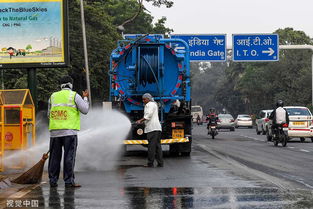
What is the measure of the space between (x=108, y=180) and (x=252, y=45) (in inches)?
1124

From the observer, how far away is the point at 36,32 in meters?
21.9

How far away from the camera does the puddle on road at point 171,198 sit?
354 inches

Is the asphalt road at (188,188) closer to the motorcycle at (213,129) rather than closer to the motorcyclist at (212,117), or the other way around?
the motorcyclist at (212,117)

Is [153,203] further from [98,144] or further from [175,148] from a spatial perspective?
[175,148]

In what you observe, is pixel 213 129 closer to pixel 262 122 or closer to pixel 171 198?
pixel 262 122

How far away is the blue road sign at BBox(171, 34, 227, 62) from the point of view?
1556 inches

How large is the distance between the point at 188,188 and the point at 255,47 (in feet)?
97.6

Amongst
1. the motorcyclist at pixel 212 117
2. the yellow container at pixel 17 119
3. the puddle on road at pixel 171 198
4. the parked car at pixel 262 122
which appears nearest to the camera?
the puddle on road at pixel 171 198

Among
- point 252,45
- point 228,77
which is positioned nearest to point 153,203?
Result: point 252,45

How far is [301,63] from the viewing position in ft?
254

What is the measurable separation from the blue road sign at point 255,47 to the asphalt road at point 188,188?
23.7 m

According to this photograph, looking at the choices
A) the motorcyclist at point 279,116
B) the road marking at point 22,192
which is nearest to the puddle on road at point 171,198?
the road marking at point 22,192

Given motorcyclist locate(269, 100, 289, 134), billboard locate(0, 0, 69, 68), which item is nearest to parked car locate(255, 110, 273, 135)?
motorcyclist locate(269, 100, 289, 134)

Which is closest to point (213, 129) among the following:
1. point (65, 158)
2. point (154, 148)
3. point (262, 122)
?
point (262, 122)
